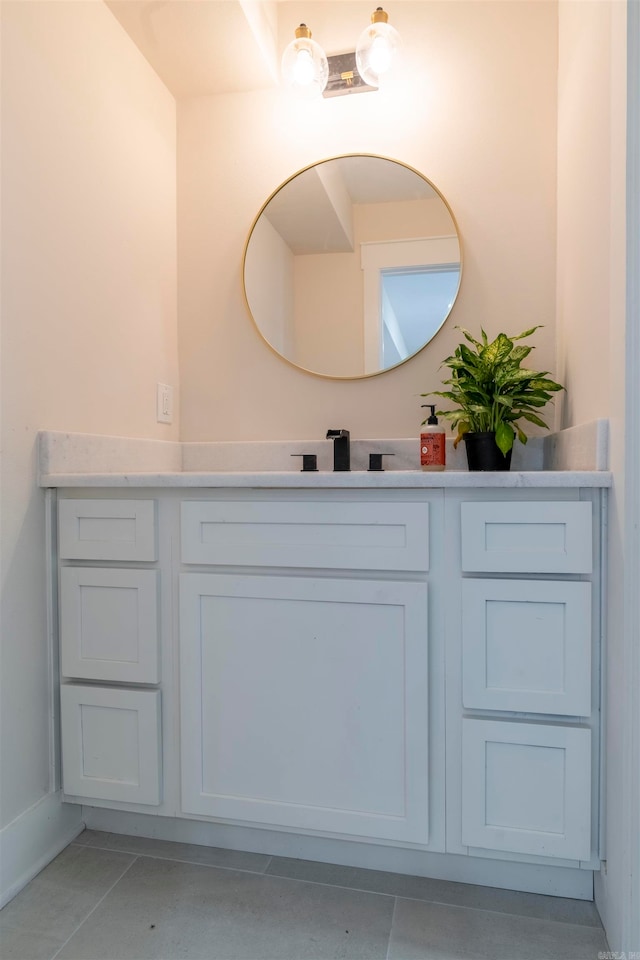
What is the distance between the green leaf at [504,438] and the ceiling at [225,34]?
4.23 feet

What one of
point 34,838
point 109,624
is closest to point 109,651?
point 109,624

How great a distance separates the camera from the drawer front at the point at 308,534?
1.21 m

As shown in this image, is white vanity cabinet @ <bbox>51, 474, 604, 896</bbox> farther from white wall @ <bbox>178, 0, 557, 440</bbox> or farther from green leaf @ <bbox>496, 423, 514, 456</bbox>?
white wall @ <bbox>178, 0, 557, 440</bbox>

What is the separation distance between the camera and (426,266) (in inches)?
68.6

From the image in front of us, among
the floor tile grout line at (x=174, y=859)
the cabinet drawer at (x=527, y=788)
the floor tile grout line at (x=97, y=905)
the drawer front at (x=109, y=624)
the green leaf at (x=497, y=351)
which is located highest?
the green leaf at (x=497, y=351)

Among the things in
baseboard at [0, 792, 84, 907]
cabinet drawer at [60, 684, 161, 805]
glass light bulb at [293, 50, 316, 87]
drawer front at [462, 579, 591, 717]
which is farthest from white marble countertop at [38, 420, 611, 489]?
glass light bulb at [293, 50, 316, 87]

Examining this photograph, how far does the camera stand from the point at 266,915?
1.18 metres

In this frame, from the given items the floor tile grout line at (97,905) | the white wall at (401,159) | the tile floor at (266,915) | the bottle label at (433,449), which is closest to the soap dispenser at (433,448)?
the bottle label at (433,449)

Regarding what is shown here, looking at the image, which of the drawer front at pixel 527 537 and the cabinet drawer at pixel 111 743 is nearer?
the drawer front at pixel 527 537

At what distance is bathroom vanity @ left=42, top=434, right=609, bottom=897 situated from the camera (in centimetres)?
114

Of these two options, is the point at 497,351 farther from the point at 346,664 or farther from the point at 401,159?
the point at 346,664

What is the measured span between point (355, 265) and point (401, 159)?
0.34 m

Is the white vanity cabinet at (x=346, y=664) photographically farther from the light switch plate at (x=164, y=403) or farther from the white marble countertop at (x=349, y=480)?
the light switch plate at (x=164, y=403)

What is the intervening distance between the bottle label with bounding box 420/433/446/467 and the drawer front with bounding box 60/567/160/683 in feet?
2.38
